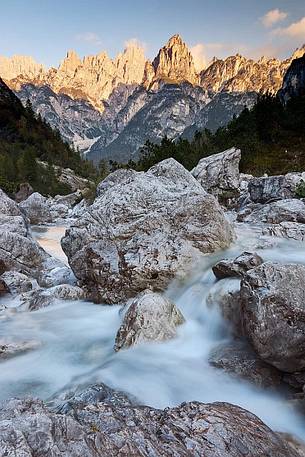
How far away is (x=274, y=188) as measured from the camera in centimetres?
2564

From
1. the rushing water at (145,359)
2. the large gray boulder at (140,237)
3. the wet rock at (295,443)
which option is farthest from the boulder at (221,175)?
the wet rock at (295,443)

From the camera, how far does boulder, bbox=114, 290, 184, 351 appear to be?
841 cm

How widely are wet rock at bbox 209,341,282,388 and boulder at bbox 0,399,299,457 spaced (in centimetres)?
177

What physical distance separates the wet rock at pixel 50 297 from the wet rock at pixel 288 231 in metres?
7.26

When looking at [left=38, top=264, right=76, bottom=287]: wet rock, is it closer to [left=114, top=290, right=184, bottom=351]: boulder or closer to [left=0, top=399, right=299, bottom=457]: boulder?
[left=114, top=290, right=184, bottom=351]: boulder

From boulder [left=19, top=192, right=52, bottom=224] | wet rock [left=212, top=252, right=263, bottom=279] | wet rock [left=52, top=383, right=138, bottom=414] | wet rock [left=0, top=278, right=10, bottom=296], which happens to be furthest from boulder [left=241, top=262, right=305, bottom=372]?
boulder [left=19, top=192, right=52, bottom=224]

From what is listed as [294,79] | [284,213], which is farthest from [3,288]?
[294,79]

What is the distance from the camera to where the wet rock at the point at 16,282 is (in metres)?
14.4

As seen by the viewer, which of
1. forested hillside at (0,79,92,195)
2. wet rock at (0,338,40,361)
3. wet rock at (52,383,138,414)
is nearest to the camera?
wet rock at (52,383,138,414)

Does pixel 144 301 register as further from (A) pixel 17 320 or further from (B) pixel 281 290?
(A) pixel 17 320

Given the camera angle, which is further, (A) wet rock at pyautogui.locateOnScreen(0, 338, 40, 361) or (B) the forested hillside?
(B) the forested hillside

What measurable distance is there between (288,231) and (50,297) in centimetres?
870

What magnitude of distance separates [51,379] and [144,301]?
259 cm

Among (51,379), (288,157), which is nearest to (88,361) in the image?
(51,379)
